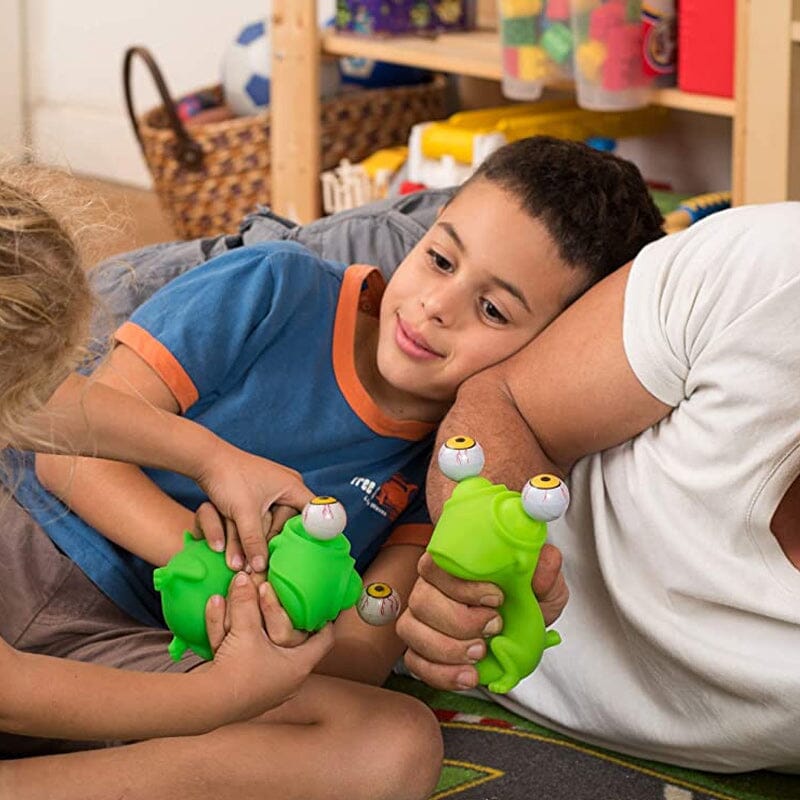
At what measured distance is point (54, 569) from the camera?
119 cm

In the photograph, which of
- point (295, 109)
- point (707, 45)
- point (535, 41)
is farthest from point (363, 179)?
point (707, 45)

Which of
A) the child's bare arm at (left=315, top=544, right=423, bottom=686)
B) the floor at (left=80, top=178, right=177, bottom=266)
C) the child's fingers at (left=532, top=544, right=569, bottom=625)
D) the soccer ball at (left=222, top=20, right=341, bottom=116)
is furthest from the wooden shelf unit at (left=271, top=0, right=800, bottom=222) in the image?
the child's fingers at (left=532, top=544, right=569, bottom=625)

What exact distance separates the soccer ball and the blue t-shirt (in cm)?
124

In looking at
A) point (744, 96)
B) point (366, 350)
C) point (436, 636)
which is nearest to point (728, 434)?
point (436, 636)

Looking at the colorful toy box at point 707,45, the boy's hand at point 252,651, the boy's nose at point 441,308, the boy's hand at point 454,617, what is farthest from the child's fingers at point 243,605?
the colorful toy box at point 707,45

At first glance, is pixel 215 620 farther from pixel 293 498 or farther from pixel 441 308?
pixel 441 308

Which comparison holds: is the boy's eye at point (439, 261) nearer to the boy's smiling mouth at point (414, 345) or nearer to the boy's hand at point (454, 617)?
the boy's smiling mouth at point (414, 345)

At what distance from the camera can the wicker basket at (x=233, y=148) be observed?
2348 millimetres

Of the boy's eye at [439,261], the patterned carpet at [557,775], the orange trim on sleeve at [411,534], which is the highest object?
the boy's eye at [439,261]

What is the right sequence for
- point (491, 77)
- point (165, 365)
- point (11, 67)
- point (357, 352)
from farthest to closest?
1. point (11, 67)
2. point (491, 77)
3. point (357, 352)
4. point (165, 365)

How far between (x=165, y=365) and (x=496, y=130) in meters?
1.02

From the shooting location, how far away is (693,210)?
1.94 meters

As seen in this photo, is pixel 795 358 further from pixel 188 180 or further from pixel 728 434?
pixel 188 180

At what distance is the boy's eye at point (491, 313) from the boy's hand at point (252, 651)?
36cm
